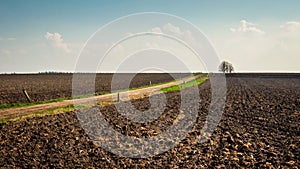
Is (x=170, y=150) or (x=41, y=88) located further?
(x=41, y=88)

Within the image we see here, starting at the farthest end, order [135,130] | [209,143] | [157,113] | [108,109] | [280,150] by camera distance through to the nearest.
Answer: [108,109] → [157,113] → [135,130] → [209,143] → [280,150]

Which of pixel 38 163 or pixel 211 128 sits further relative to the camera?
pixel 211 128

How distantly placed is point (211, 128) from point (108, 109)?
1128cm

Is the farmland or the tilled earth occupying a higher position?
the farmland

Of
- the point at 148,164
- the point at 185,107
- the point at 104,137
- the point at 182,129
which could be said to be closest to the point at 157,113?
the point at 185,107

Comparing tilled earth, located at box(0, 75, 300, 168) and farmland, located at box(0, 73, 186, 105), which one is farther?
farmland, located at box(0, 73, 186, 105)

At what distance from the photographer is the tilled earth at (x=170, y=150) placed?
12.2 metres

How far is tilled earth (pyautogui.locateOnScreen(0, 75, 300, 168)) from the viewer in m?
12.2

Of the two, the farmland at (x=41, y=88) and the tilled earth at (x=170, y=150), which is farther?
the farmland at (x=41, y=88)

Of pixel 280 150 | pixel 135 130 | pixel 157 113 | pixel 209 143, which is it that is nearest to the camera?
pixel 280 150

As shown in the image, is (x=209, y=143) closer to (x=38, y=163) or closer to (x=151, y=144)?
(x=151, y=144)

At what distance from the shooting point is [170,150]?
45.5 ft

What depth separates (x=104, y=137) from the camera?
1647 centimetres

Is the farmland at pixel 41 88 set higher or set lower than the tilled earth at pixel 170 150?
higher
